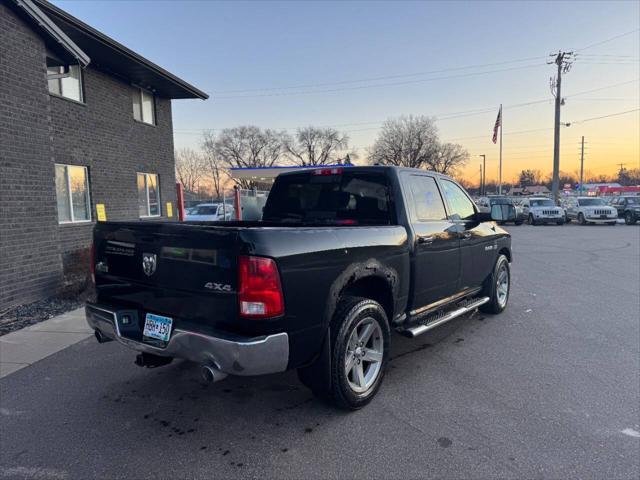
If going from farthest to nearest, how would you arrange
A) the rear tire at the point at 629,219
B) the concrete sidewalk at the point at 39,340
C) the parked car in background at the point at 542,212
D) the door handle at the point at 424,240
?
the parked car in background at the point at 542,212 → the rear tire at the point at 629,219 → the concrete sidewalk at the point at 39,340 → the door handle at the point at 424,240

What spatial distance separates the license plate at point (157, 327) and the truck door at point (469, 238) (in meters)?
3.27

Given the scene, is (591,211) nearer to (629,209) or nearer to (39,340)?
(629,209)

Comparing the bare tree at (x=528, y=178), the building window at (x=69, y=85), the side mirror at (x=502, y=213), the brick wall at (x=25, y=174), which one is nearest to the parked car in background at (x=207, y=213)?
the building window at (x=69, y=85)

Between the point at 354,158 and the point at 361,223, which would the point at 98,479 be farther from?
the point at 354,158

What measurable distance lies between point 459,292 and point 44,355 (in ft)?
15.5

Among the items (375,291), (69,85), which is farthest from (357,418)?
(69,85)

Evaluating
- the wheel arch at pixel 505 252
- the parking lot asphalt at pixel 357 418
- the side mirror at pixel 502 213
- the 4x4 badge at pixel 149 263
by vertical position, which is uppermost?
the side mirror at pixel 502 213

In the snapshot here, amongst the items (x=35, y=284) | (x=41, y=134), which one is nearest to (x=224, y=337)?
(x=35, y=284)

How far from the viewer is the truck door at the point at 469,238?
4.95 metres

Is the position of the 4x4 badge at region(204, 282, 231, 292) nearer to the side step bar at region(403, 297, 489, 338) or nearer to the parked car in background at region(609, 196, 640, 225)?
the side step bar at region(403, 297, 489, 338)

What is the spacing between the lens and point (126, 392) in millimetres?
3713

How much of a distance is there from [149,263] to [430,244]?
262 centimetres

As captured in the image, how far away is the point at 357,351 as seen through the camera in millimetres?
3426

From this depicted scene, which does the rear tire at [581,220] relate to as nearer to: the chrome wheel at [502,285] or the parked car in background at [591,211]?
the parked car in background at [591,211]
